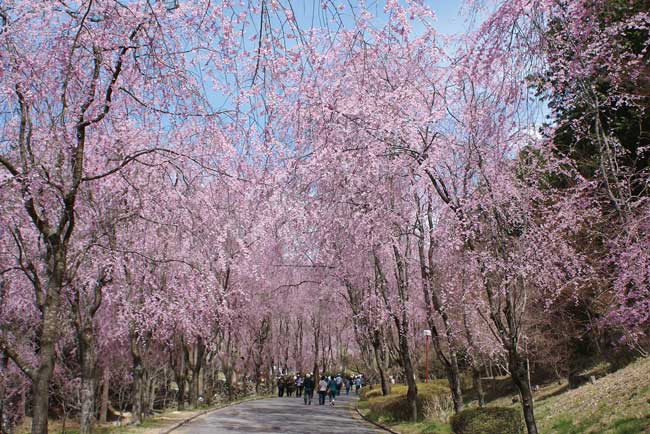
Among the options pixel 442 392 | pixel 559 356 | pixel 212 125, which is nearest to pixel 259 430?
pixel 442 392

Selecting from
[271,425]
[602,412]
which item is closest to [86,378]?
[271,425]

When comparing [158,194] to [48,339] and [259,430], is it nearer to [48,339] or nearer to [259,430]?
[48,339]

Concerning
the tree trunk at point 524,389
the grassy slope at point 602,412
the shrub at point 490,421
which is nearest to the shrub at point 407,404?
the grassy slope at point 602,412

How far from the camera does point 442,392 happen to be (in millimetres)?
19156

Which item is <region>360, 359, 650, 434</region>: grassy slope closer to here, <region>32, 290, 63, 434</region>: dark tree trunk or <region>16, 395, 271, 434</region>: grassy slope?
<region>16, 395, 271, 434</region>: grassy slope

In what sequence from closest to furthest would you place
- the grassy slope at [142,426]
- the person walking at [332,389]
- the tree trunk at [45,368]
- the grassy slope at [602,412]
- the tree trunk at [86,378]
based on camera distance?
the tree trunk at [45,368] → the grassy slope at [602,412] → the tree trunk at [86,378] → the grassy slope at [142,426] → the person walking at [332,389]

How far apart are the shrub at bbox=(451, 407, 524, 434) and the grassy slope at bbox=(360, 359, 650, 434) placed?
1.01 meters

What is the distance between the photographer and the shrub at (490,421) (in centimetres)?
1196

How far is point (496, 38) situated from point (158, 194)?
8.04m

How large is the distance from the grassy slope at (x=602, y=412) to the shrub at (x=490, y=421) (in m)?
1.01

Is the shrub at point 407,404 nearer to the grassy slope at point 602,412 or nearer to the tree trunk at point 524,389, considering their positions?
the grassy slope at point 602,412

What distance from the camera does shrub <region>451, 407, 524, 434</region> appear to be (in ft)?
39.2

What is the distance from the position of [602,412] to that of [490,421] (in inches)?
93.3

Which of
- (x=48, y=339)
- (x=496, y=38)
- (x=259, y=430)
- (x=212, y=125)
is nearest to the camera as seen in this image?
(x=496, y=38)
